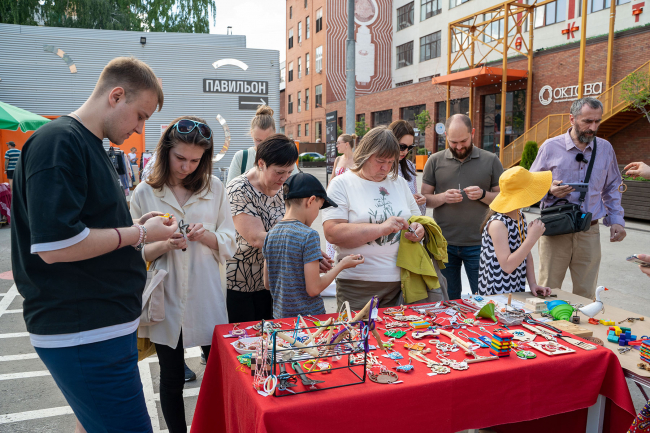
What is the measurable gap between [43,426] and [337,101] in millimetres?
41153

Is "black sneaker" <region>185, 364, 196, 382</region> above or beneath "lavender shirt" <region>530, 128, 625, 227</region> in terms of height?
beneath

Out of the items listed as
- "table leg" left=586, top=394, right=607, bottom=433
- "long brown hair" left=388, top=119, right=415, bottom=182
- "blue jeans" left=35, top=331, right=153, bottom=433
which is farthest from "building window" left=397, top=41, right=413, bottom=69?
"blue jeans" left=35, top=331, right=153, bottom=433

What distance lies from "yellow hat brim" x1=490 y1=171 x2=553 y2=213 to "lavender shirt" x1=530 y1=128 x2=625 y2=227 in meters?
0.97

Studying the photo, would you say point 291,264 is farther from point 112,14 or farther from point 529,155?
point 112,14

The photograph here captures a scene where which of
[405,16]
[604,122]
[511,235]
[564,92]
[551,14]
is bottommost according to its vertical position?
[511,235]

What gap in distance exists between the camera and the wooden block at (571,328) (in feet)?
7.57

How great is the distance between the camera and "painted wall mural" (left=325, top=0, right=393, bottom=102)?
131ft

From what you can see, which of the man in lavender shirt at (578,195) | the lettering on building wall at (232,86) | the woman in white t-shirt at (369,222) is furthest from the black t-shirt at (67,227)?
the lettering on building wall at (232,86)

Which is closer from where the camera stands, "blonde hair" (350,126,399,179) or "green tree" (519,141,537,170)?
"blonde hair" (350,126,399,179)

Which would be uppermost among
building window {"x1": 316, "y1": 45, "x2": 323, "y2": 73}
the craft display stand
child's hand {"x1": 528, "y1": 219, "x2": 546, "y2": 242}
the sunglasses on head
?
building window {"x1": 316, "y1": 45, "x2": 323, "y2": 73}

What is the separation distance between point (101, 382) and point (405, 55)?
39275mm

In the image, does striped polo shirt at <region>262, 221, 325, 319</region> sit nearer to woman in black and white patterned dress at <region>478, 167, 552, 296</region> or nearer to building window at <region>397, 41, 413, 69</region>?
woman in black and white patterned dress at <region>478, 167, 552, 296</region>

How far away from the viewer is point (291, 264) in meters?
2.38

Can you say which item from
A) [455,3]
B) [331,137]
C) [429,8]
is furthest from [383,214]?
[429,8]
